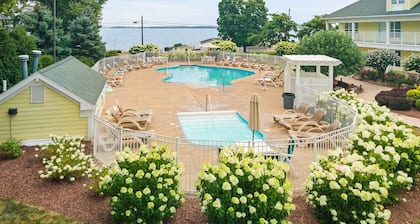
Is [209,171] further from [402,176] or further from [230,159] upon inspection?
[402,176]

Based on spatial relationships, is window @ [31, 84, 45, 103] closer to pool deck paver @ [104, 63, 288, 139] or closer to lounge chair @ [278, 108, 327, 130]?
pool deck paver @ [104, 63, 288, 139]

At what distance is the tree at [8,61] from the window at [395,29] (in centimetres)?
2940

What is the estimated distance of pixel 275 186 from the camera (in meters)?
6.61

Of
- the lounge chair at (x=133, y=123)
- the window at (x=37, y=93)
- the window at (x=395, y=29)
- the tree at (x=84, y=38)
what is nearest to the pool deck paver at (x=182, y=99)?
the lounge chair at (x=133, y=123)

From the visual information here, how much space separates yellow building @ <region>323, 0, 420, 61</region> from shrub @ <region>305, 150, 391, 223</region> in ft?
86.2

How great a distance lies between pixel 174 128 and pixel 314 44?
14230mm

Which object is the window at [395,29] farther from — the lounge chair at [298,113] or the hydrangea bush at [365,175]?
the hydrangea bush at [365,175]

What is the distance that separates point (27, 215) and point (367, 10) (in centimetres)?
3673

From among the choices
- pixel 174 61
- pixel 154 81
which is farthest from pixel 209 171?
pixel 174 61

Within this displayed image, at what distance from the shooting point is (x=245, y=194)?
6.75 metres

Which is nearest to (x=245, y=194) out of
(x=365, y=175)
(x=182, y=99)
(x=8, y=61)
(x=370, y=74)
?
(x=365, y=175)

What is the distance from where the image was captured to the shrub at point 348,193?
694 cm

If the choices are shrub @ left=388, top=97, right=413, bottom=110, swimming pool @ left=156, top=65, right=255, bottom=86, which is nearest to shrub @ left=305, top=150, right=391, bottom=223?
shrub @ left=388, top=97, right=413, bottom=110

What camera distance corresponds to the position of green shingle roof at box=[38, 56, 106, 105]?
12.3 metres
